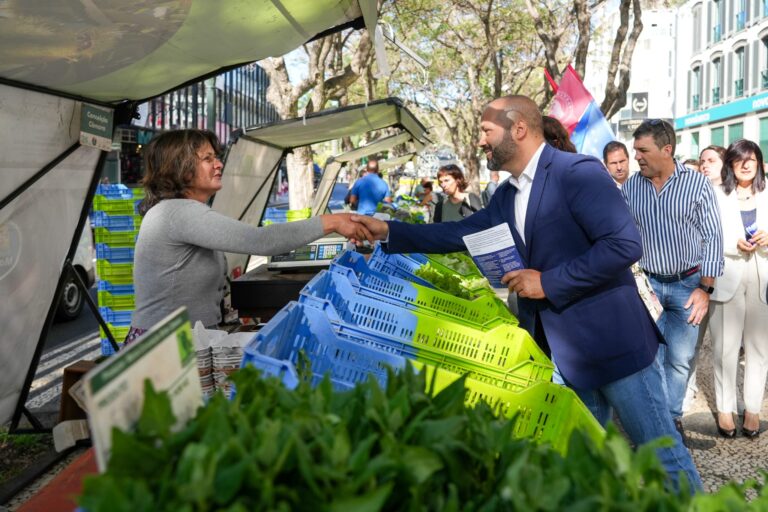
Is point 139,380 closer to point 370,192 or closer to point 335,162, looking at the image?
point 335,162

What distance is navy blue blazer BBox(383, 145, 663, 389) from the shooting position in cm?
281

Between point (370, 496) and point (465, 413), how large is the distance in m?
0.44

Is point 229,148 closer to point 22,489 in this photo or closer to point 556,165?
point 22,489

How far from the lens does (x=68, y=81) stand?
155 inches

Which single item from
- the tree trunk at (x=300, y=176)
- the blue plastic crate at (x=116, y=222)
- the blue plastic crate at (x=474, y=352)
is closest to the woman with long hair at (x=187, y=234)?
the blue plastic crate at (x=474, y=352)

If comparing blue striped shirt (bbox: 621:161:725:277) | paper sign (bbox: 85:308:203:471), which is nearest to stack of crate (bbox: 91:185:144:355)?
blue striped shirt (bbox: 621:161:725:277)

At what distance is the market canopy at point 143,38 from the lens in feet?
9.75

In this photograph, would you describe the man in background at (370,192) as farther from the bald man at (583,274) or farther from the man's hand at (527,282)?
the man's hand at (527,282)

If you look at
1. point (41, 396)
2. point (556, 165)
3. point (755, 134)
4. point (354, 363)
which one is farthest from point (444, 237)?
point (755, 134)

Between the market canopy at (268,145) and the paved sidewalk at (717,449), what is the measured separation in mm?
3584

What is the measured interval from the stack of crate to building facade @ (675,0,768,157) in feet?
110

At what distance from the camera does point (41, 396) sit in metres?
6.37

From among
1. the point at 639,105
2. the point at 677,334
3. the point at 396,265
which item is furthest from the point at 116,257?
the point at 639,105

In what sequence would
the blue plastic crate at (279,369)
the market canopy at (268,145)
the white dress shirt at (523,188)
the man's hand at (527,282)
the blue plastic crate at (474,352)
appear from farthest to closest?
the market canopy at (268,145), the white dress shirt at (523,188), the man's hand at (527,282), the blue plastic crate at (474,352), the blue plastic crate at (279,369)
